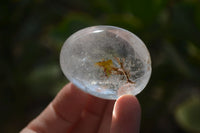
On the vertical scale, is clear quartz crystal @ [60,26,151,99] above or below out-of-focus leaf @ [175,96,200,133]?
above

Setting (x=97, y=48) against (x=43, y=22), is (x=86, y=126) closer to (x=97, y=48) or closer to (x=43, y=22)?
(x=97, y=48)

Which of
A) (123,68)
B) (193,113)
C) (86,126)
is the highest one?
(123,68)

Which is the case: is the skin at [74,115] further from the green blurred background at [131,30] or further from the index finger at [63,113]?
the green blurred background at [131,30]

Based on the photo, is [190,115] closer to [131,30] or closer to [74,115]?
[131,30]

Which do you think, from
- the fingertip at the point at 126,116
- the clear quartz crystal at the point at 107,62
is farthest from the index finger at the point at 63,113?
the fingertip at the point at 126,116

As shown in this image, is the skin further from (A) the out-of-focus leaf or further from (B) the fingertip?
(A) the out-of-focus leaf

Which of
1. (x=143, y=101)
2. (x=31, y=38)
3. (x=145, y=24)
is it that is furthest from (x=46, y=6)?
(x=143, y=101)

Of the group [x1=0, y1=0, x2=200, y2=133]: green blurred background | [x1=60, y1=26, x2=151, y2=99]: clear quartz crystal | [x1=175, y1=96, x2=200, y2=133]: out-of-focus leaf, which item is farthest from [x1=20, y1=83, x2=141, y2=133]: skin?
[x1=175, y1=96, x2=200, y2=133]: out-of-focus leaf
